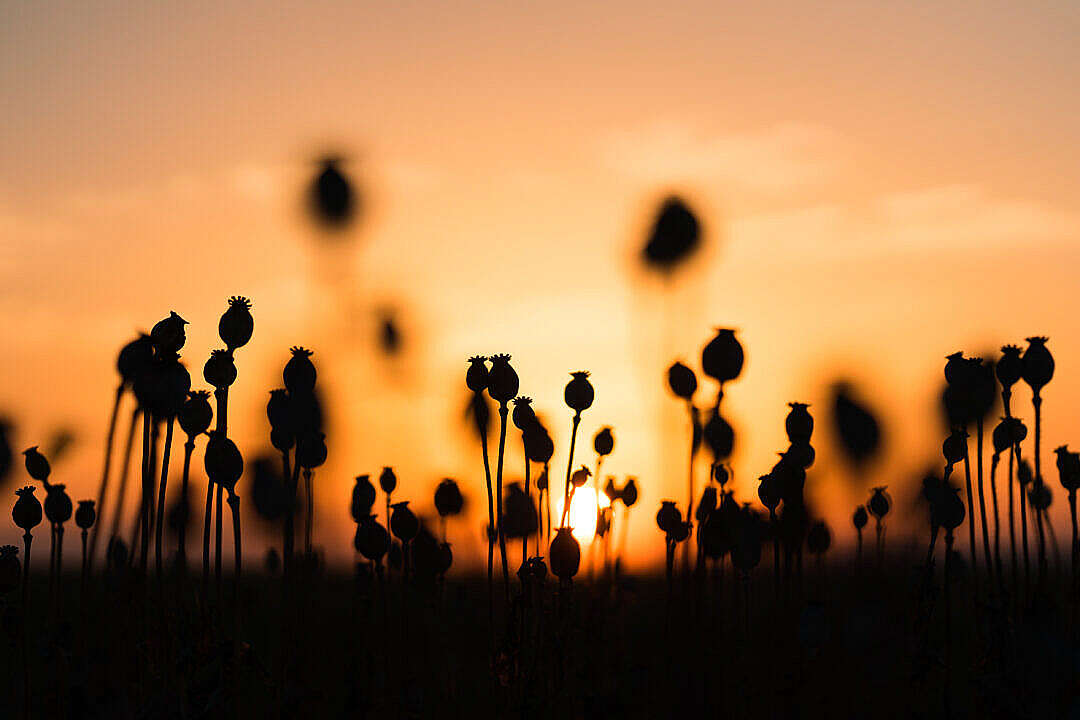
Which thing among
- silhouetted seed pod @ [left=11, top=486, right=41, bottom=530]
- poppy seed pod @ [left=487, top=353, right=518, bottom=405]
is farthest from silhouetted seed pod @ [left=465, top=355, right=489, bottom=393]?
silhouetted seed pod @ [left=11, top=486, right=41, bottom=530]

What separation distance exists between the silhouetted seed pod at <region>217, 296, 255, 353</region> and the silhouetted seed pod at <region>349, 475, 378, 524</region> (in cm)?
206

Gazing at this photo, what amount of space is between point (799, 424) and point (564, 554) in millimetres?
2098

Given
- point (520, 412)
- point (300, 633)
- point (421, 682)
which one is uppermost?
point (520, 412)

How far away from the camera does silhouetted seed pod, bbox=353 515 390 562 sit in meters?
6.62

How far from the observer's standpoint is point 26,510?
616cm

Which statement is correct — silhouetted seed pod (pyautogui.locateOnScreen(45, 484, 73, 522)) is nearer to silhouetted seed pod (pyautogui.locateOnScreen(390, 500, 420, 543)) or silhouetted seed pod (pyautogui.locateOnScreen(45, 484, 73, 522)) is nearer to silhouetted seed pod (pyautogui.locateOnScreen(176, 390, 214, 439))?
silhouetted seed pod (pyautogui.locateOnScreen(176, 390, 214, 439))

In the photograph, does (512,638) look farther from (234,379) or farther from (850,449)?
(850,449)

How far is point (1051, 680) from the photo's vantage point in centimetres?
584

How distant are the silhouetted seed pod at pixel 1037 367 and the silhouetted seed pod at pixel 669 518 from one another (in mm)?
2498

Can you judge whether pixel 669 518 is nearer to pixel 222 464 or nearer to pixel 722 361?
pixel 722 361

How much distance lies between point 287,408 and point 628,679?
118 inches

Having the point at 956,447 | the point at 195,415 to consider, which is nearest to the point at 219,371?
the point at 195,415

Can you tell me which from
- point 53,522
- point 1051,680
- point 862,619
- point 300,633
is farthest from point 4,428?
point 1051,680

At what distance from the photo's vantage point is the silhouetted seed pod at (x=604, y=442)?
26.5ft
